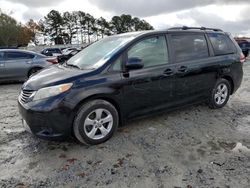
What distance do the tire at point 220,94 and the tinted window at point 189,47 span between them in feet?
2.44

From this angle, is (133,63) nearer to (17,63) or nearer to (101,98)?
(101,98)

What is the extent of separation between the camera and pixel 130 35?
496cm

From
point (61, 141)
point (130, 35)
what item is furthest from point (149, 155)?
point (130, 35)

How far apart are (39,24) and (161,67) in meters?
66.5

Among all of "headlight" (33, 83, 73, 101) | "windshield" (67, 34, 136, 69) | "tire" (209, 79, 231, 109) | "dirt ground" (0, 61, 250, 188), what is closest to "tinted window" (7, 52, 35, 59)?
"dirt ground" (0, 61, 250, 188)

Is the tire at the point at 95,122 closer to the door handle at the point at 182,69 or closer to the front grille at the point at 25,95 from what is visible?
the front grille at the point at 25,95

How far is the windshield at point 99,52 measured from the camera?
4.52m

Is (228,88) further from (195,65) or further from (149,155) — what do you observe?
(149,155)

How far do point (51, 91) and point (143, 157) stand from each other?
155 centimetres

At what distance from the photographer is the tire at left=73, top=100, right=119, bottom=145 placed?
406 centimetres

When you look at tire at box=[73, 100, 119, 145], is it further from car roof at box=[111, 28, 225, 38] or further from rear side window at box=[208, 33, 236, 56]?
rear side window at box=[208, 33, 236, 56]

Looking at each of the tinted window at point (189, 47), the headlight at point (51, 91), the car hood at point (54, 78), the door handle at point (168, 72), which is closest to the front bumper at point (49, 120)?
the headlight at point (51, 91)

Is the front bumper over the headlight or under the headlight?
under

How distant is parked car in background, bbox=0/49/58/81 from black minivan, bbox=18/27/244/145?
555 centimetres
